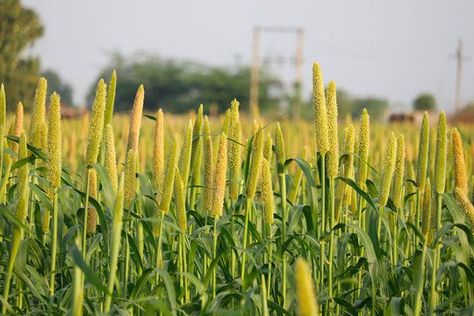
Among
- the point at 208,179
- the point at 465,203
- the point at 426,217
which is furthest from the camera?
the point at 426,217

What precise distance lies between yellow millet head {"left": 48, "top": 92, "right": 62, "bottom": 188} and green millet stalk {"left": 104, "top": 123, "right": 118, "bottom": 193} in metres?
0.15

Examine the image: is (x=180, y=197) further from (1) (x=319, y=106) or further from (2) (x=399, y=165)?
(2) (x=399, y=165)

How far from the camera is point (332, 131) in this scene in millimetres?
3344

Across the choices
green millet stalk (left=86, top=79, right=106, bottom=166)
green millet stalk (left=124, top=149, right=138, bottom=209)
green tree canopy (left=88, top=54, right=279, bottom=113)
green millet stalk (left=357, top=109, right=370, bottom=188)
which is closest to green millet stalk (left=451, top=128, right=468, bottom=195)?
green millet stalk (left=357, top=109, right=370, bottom=188)

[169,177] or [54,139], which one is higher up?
[54,139]

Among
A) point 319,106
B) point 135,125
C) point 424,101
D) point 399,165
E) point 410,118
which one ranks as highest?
point 424,101

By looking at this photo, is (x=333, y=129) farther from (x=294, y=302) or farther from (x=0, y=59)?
(x=0, y=59)

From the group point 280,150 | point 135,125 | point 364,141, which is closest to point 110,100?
point 135,125

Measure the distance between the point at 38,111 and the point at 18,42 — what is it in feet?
146

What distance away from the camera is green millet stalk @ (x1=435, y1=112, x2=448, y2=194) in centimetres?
337

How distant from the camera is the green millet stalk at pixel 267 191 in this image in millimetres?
3258

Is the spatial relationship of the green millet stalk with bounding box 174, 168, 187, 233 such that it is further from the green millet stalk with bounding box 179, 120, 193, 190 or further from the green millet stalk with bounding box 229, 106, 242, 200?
the green millet stalk with bounding box 229, 106, 242, 200

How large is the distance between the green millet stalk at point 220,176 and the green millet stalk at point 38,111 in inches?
29.9

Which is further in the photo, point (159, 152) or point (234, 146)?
point (234, 146)
